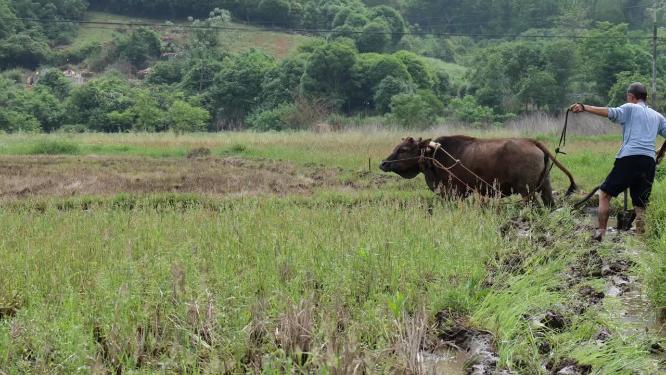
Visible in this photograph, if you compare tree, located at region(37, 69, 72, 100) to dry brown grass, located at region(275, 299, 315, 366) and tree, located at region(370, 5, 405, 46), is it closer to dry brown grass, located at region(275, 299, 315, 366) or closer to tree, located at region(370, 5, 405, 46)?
tree, located at region(370, 5, 405, 46)

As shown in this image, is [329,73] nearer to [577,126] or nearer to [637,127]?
[577,126]

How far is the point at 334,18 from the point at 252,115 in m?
30.5

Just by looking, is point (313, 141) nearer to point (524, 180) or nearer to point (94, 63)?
point (524, 180)

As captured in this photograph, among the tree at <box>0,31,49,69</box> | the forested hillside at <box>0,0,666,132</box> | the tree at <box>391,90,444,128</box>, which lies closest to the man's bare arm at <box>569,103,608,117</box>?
the forested hillside at <box>0,0,666,132</box>

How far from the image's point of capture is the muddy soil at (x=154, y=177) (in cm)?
1210

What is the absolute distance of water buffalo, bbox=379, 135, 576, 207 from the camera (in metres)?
9.03

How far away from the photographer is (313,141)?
2436cm

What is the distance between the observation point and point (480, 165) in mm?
9430

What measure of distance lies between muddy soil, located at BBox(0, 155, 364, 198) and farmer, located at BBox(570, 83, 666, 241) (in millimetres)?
5613

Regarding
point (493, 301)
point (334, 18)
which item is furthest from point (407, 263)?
point (334, 18)

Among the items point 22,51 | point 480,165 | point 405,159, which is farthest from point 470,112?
point 22,51

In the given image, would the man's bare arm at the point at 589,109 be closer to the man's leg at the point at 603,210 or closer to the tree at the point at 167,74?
the man's leg at the point at 603,210

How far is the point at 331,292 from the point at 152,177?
955cm

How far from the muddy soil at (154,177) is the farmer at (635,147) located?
561cm
